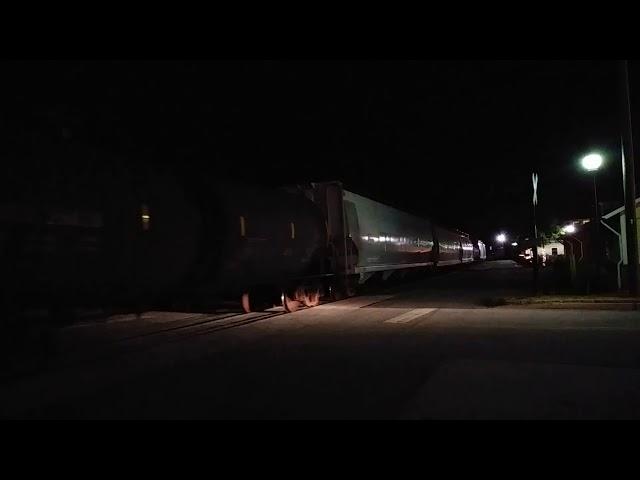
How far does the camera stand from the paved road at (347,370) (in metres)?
5.87

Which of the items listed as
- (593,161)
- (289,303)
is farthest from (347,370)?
(593,161)

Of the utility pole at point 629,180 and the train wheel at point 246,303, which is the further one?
the utility pole at point 629,180

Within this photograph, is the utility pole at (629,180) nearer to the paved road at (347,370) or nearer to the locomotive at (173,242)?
the paved road at (347,370)

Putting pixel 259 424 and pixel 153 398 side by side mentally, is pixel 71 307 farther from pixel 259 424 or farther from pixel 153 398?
pixel 259 424

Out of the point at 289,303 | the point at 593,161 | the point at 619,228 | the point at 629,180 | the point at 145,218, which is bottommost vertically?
the point at 289,303

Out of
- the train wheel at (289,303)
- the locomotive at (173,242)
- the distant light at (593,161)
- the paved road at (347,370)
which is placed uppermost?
the distant light at (593,161)

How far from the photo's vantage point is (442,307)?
52.2 ft

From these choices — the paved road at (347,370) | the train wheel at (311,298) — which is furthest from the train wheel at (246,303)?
the train wheel at (311,298)

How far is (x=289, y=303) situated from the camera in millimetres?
15539

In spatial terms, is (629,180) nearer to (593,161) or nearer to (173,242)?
(593,161)

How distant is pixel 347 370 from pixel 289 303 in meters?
7.90

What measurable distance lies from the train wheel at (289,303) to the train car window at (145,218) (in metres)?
6.76

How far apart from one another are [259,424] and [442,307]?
11318 millimetres

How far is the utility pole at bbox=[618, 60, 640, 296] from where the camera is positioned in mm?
15742
